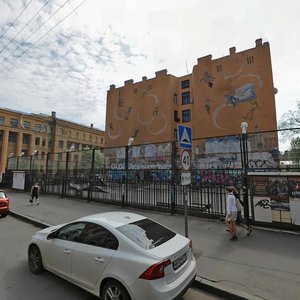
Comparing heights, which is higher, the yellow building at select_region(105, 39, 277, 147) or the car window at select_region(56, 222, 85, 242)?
the yellow building at select_region(105, 39, 277, 147)

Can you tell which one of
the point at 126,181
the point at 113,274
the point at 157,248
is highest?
the point at 126,181

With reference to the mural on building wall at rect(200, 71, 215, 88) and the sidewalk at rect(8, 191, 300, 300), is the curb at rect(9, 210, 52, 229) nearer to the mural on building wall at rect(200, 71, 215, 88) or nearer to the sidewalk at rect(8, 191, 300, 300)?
the sidewalk at rect(8, 191, 300, 300)

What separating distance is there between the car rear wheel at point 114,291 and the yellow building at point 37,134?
5753 centimetres

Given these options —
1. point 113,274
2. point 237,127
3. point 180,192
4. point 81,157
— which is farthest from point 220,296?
point 237,127

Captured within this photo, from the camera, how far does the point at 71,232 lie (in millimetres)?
4762

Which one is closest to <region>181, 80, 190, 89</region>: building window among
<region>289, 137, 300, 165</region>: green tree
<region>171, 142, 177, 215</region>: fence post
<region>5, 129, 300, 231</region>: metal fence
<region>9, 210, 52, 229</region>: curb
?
<region>5, 129, 300, 231</region>: metal fence

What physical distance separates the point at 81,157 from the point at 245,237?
526 inches

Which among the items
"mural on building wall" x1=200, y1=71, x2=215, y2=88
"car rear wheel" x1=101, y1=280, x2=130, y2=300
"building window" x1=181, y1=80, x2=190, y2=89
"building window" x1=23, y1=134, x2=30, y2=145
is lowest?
"car rear wheel" x1=101, y1=280, x2=130, y2=300

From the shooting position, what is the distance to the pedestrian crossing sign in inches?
245

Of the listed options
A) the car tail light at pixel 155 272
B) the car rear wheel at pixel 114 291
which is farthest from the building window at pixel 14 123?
the car tail light at pixel 155 272

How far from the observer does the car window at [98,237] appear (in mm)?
3971

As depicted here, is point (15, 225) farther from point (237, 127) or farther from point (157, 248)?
point (237, 127)

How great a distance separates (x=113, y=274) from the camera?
3.66 metres

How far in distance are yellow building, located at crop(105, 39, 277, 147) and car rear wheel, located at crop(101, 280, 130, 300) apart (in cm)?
3274
